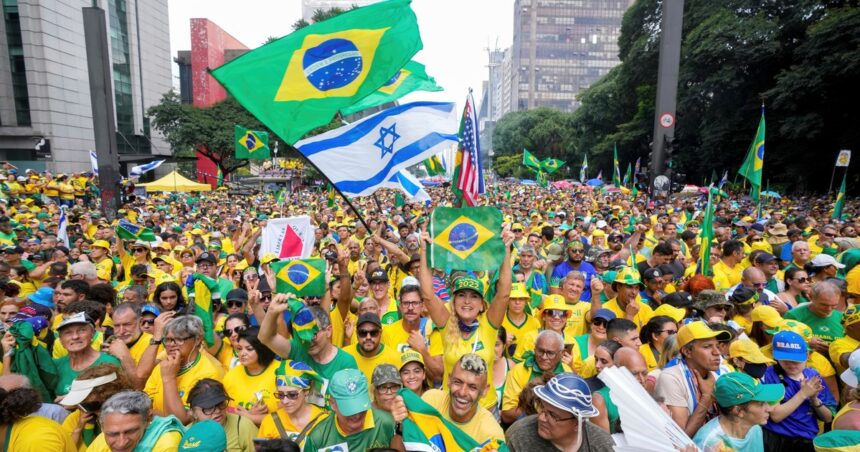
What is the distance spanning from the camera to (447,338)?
3629 mm

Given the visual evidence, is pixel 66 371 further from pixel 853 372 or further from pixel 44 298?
pixel 853 372

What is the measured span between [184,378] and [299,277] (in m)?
1.26

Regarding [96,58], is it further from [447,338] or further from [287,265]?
[447,338]

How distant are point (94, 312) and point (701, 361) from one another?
5.09m

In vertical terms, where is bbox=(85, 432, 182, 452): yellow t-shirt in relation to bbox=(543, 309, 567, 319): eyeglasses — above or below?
below

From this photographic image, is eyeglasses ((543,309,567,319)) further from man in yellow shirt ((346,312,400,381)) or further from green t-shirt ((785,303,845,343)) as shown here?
green t-shirt ((785,303,845,343))

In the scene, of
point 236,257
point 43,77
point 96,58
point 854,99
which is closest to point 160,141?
point 43,77

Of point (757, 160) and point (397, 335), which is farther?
point (757, 160)

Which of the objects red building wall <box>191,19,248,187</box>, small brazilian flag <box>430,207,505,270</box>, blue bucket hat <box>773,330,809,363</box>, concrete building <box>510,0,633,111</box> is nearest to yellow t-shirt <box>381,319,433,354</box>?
small brazilian flag <box>430,207,505,270</box>

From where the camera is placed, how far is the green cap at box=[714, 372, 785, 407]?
2.71m

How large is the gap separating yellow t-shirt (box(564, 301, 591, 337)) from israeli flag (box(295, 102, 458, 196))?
2.95 metres

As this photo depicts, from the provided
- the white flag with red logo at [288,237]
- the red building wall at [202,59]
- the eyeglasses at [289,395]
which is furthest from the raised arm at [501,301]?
the red building wall at [202,59]

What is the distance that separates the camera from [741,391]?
272 cm

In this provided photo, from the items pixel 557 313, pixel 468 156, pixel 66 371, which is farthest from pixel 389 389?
pixel 66 371
